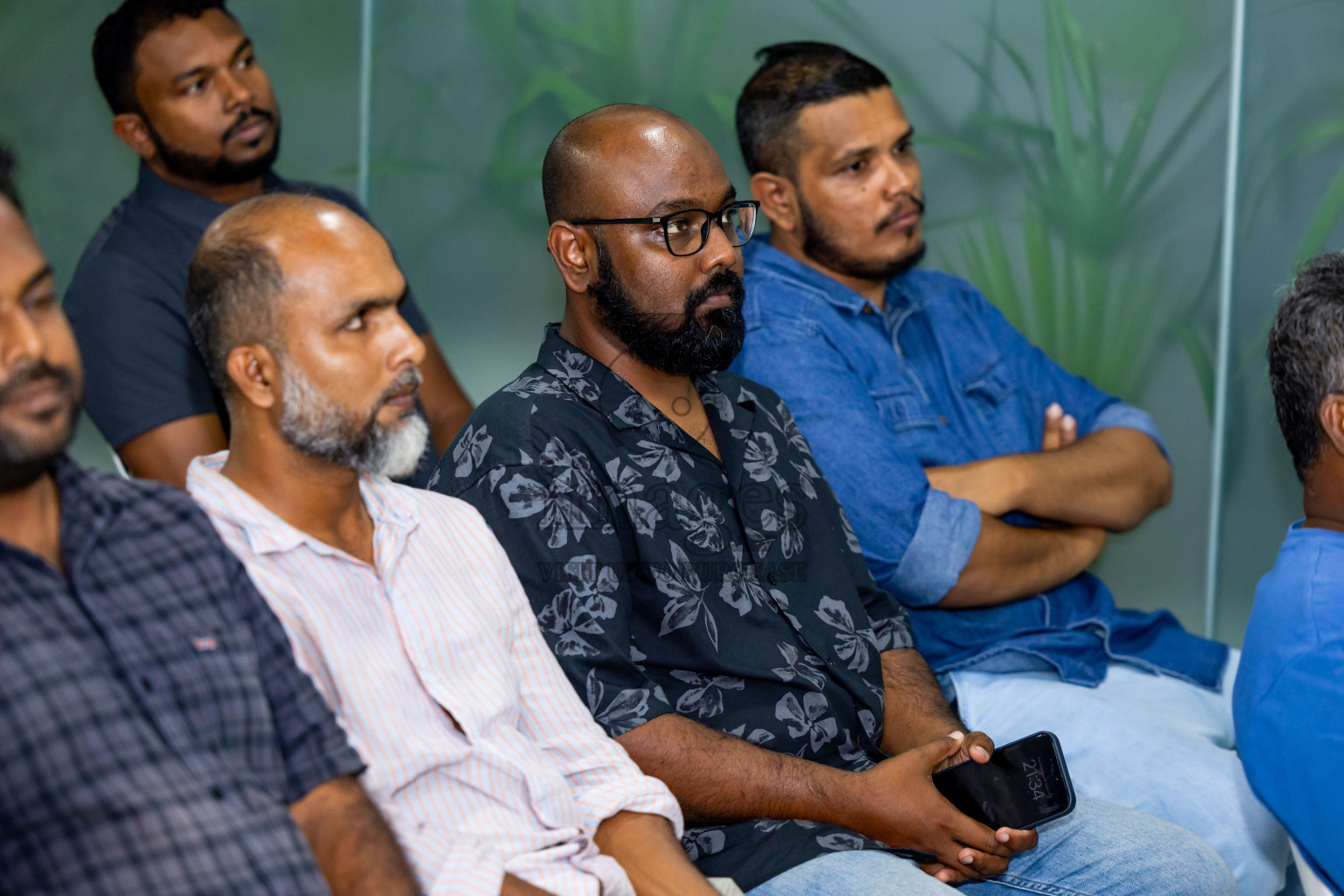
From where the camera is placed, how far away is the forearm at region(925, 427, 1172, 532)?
2379 mm

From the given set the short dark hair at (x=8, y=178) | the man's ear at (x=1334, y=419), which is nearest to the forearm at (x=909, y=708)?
the man's ear at (x=1334, y=419)

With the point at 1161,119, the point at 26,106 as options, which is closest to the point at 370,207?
the point at 26,106

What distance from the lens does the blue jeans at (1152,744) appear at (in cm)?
203

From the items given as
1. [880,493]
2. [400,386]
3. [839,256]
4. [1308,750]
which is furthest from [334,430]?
[839,256]

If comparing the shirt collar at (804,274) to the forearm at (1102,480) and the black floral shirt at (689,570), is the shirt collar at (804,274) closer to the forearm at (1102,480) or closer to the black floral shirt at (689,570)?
the forearm at (1102,480)

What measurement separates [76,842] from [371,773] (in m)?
0.34

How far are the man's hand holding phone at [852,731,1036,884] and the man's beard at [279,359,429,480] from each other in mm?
788

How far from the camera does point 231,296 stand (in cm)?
147

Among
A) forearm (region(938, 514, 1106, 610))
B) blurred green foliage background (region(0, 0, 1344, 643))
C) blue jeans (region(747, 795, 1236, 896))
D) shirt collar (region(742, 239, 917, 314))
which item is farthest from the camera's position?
blurred green foliage background (region(0, 0, 1344, 643))

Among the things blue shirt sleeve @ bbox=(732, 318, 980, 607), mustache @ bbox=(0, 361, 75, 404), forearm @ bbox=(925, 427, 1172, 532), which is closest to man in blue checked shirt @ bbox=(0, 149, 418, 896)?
mustache @ bbox=(0, 361, 75, 404)

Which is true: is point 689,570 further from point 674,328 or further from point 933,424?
point 933,424

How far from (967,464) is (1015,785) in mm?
830

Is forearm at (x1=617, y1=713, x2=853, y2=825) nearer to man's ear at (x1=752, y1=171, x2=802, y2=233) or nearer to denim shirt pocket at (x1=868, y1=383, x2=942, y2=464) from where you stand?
denim shirt pocket at (x1=868, y1=383, x2=942, y2=464)

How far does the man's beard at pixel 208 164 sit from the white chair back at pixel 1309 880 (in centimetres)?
232
